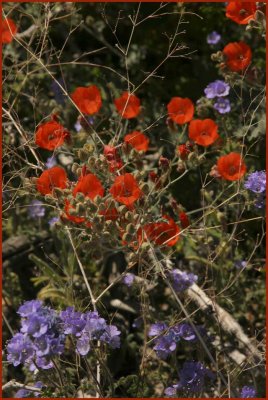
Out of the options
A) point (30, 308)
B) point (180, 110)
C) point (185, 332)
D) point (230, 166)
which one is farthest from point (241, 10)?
point (30, 308)

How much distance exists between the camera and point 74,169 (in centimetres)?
257

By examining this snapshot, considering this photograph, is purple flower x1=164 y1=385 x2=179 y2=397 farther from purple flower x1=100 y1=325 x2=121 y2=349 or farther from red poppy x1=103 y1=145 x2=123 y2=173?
red poppy x1=103 y1=145 x2=123 y2=173

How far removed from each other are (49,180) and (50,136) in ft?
0.78

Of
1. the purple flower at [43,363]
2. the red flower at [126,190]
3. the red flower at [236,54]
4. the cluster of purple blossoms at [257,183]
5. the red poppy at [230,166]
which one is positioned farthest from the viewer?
the red flower at [236,54]

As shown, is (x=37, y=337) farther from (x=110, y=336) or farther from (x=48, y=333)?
(x=110, y=336)

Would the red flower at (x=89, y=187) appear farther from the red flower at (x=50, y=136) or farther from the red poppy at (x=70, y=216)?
the red flower at (x=50, y=136)

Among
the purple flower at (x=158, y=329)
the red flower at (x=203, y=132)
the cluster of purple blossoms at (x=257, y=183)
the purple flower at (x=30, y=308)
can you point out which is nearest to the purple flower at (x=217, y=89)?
the red flower at (x=203, y=132)

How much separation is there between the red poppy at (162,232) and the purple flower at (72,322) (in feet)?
1.27

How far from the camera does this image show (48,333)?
7.05 feet

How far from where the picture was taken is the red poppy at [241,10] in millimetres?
3102

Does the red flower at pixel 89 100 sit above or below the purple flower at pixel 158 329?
above

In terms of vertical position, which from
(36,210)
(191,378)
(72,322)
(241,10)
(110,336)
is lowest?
(36,210)

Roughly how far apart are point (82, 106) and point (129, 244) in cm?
74

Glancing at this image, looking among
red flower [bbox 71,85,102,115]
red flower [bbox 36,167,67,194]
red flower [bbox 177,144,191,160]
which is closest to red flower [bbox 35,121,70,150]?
red flower [bbox 36,167,67,194]
